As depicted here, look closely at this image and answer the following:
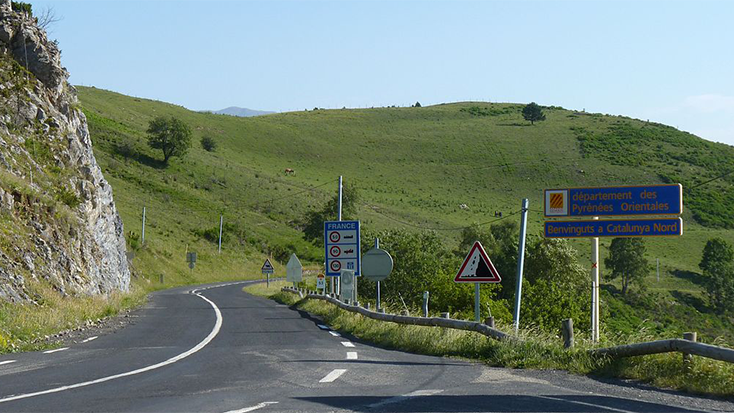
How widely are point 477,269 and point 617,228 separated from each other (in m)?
2.87

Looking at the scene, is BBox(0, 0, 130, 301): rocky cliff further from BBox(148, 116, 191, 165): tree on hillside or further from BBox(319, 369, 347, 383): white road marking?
BBox(148, 116, 191, 165): tree on hillside

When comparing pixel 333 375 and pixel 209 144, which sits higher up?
pixel 209 144

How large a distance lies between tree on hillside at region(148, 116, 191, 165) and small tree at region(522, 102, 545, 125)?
3199 inches

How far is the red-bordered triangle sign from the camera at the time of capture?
16250mm

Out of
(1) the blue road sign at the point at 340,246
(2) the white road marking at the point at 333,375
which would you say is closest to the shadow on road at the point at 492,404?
(2) the white road marking at the point at 333,375

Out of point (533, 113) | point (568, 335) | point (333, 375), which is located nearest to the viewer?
point (333, 375)

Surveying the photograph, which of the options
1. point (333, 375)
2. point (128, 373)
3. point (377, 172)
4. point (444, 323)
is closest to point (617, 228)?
point (444, 323)

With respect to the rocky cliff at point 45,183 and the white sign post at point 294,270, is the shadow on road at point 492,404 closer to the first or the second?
the rocky cliff at point 45,183

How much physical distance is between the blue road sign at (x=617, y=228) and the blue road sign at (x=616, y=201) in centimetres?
21

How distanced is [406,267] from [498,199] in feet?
189

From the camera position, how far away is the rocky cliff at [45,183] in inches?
963

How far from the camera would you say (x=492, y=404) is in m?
8.71

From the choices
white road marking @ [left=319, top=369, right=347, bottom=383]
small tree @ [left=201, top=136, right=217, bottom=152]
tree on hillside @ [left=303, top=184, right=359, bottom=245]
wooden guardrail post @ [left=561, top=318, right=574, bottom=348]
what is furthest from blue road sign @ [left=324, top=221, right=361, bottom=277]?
small tree @ [left=201, top=136, right=217, bottom=152]

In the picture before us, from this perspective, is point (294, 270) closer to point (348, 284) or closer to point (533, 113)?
point (348, 284)
